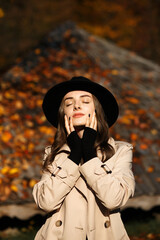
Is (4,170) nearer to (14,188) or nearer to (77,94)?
(14,188)

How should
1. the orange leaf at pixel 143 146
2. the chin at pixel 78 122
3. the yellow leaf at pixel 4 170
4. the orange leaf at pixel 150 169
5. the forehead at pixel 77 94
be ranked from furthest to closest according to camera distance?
the orange leaf at pixel 143 146, the orange leaf at pixel 150 169, the yellow leaf at pixel 4 170, the forehead at pixel 77 94, the chin at pixel 78 122

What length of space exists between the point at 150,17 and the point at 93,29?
3.80 metres

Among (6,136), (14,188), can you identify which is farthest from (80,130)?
(6,136)

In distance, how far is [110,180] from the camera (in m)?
2.42

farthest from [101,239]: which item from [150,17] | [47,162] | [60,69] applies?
[150,17]

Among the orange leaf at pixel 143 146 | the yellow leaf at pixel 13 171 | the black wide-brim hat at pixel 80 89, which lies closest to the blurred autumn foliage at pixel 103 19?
the orange leaf at pixel 143 146

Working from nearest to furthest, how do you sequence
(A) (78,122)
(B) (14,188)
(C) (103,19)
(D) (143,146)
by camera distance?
(A) (78,122) → (B) (14,188) → (D) (143,146) → (C) (103,19)

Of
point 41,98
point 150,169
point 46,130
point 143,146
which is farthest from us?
point 41,98

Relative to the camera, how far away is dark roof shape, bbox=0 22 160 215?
A: 6109 mm

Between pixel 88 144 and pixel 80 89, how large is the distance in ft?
1.99

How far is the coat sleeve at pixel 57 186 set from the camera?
2.47m

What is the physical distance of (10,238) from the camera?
5.39 m

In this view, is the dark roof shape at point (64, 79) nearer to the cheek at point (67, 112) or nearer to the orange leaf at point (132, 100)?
the orange leaf at point (132, 100)

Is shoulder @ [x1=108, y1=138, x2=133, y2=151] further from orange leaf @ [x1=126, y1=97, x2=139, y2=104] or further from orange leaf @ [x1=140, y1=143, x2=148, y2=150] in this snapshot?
orange leaf @ [x1=126, y1=97, x2=139, y2=104]
